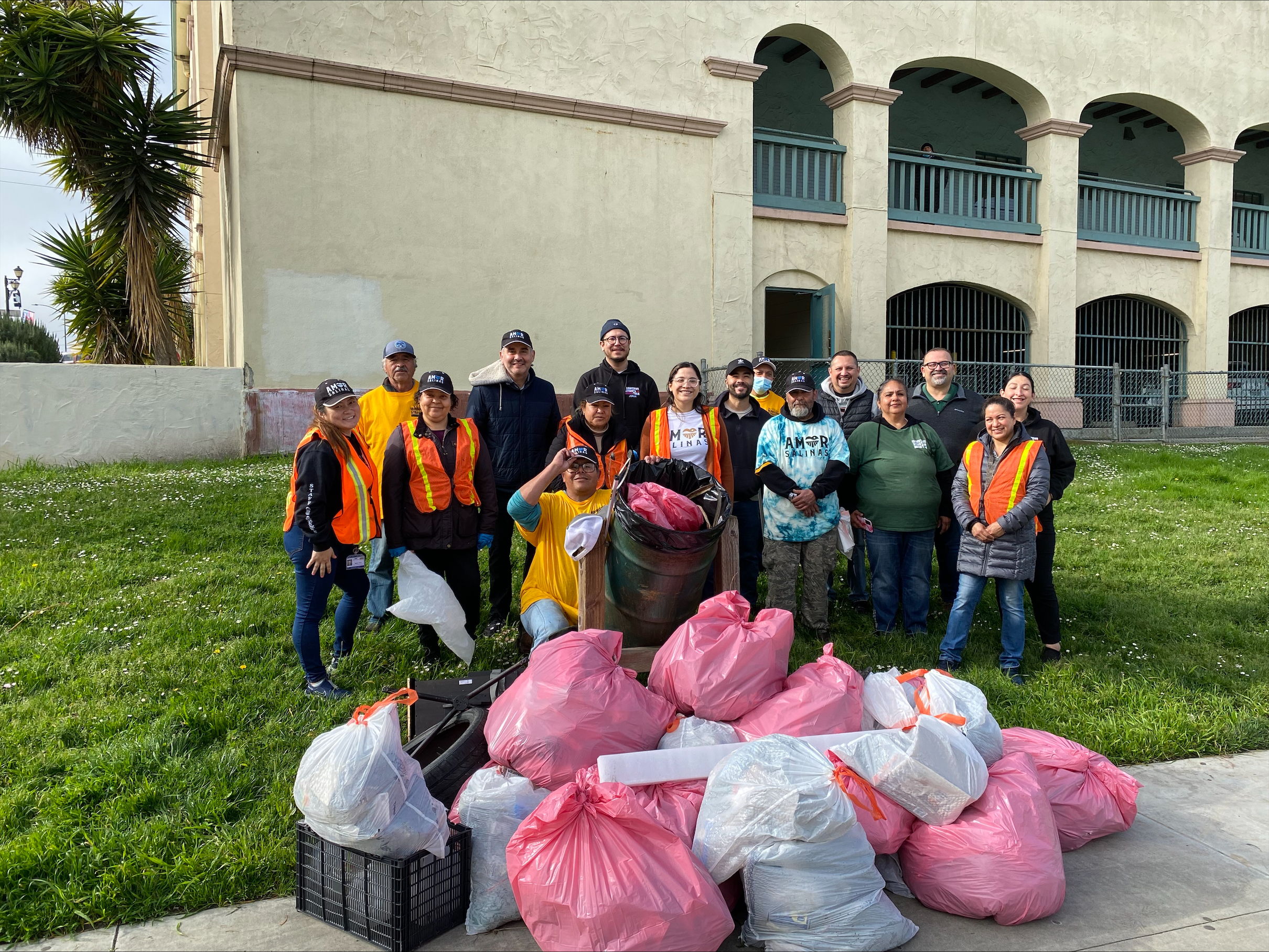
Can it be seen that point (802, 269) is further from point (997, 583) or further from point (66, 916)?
point (66, 916)

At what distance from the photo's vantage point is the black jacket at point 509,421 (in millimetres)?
5652

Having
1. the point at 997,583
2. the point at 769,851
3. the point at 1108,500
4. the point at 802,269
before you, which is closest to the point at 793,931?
the point at 769,851

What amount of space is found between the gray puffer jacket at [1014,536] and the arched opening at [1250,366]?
14.1m

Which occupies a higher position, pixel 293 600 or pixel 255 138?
pixel 255 138

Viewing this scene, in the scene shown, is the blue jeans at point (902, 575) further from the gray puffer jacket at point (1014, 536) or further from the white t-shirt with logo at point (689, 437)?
the white t-shirt with logo at point (689, 437)

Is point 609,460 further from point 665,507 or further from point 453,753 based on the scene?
point 453,753

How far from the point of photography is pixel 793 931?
2578 millimetres

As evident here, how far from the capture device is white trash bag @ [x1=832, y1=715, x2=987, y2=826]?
2.84 meters

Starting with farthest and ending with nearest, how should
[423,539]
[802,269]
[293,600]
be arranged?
1. [802,269]
2. [293,600]
3. [423,539]

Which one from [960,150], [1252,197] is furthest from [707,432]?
[1252,197]

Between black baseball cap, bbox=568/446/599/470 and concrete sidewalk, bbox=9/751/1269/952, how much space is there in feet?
7.96

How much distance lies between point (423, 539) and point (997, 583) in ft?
11.1

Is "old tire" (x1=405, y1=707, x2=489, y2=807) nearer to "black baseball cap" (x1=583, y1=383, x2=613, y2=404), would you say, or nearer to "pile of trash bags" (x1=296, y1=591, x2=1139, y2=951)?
"pile of trash bags" (x1=296, y1=591, x2=1139, y2=951)

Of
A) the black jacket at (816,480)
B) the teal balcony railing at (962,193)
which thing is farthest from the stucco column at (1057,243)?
the black jacket at (816,480)
